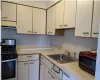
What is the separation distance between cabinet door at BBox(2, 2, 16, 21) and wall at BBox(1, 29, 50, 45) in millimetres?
413

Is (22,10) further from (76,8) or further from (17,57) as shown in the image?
(76,8)

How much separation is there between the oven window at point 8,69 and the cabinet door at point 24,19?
816 mm

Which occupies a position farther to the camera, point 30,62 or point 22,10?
point 22,10

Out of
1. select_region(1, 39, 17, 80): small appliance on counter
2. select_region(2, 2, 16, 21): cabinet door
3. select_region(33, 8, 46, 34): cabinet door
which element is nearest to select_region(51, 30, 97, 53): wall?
select_region(33, 8, 46, 34): cabinet door

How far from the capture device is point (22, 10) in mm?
2457

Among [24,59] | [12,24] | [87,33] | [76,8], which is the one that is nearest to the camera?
[87,33]

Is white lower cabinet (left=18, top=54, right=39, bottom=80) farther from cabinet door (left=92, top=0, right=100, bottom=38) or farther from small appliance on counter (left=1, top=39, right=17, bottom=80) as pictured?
cabinet door (left=92, top=0, right=100, bottom=38)

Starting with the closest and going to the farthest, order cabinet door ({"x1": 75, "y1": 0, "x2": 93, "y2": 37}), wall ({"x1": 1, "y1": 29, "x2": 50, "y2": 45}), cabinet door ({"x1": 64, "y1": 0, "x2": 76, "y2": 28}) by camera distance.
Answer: cabinet door ({"x1": 75, "y1": 0, "x2": 93, "y2": 37}), cabinet door ({"x1": 64, "y1": 0, "x2": 76, "y2": 28}), wall ({"x1": 1, "y1": 29, "x2": 50, "y2": 45})

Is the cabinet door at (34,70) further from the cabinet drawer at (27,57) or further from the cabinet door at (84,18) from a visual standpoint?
the cabinet door at (84,18)

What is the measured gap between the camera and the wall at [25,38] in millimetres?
2602

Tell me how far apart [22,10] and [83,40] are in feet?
5.42

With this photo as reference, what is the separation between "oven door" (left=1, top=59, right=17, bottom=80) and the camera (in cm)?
204

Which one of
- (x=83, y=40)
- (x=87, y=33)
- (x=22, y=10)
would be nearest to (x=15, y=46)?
(x=22, y=10)

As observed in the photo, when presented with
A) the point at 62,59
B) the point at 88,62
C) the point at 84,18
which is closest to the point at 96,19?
the point at 84,18
